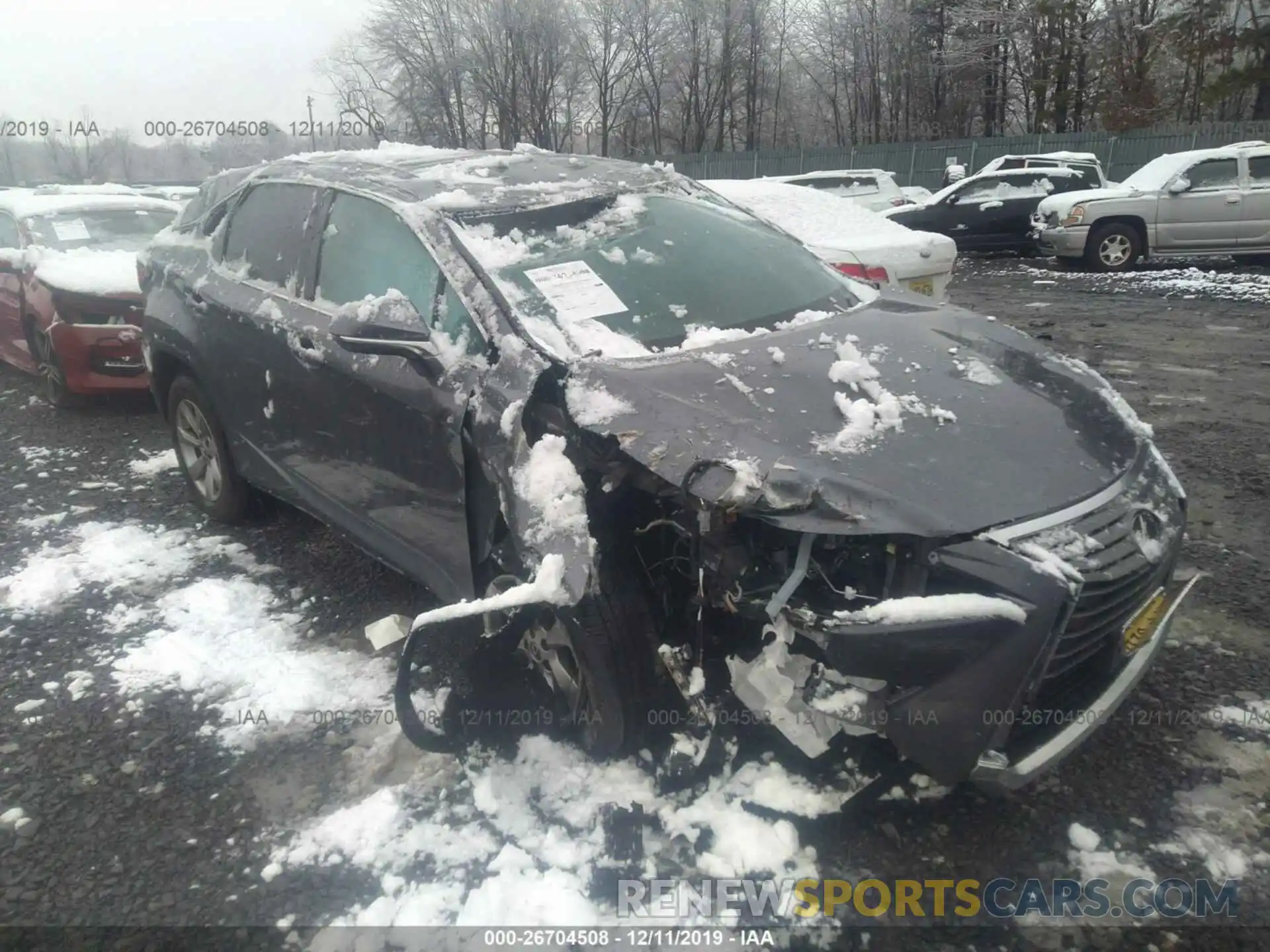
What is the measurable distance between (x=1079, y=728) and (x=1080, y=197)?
481 inches

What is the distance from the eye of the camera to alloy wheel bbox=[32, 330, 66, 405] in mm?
6448

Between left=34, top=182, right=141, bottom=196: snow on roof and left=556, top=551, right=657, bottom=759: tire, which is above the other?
left=34, top=182, right=141, bottom=196: snow on roof

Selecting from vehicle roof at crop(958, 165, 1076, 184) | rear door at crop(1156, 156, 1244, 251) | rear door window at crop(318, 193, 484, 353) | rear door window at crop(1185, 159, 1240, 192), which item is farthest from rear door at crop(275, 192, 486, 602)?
vehicle roof at crop(958, 165, 1076, 184)

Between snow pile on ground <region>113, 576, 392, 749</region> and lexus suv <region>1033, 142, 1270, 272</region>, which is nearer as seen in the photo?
snow pile on ground <region>113, 576, 392, 749</region>

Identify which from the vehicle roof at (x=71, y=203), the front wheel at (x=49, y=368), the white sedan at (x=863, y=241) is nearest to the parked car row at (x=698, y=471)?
the white sedan at (x=863, y=241)

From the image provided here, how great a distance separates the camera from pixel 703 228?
139 inches

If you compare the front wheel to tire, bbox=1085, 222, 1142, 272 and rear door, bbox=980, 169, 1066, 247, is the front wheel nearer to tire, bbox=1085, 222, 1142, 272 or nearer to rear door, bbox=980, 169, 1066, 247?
tire, bbox=1085, 222, 1142, 272

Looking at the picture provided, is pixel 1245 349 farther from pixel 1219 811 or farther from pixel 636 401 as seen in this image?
pixel 636 401

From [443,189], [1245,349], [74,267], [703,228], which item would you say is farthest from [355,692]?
[1245,349]

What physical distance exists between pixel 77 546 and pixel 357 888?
9.74ft

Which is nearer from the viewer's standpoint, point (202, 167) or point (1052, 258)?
point (1052, 258)

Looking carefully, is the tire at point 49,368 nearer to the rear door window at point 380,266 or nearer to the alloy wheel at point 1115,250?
the rear door window at point 380,266

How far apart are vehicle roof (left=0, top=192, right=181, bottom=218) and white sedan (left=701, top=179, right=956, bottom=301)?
5.24 meters

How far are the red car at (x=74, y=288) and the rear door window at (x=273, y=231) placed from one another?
237 centimetres
